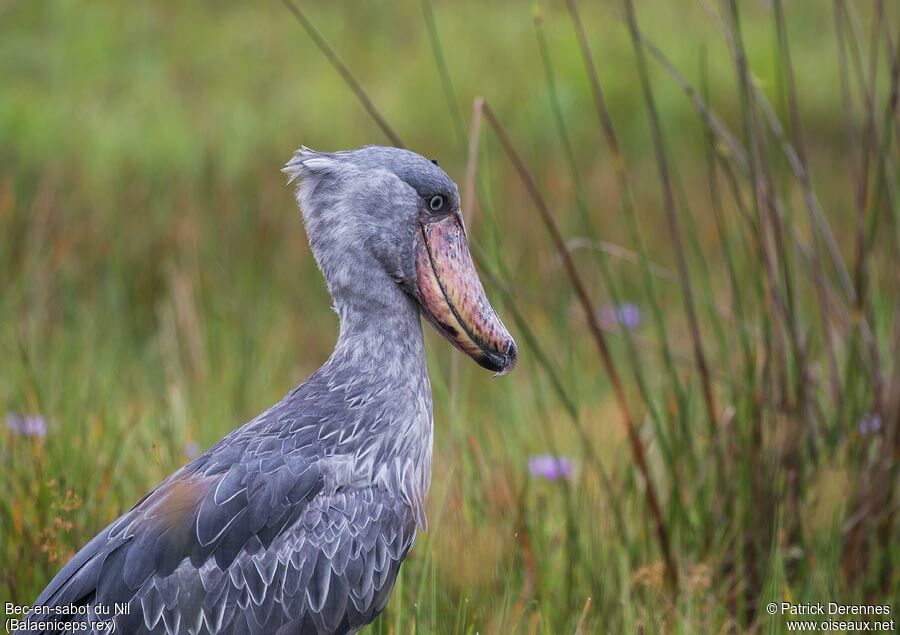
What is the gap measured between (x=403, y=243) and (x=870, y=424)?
135 cm

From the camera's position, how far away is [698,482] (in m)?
2.97

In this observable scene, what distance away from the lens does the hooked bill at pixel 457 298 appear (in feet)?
7.80

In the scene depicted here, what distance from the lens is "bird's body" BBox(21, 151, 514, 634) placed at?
7.03 ft

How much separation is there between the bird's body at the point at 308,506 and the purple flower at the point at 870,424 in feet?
3.95

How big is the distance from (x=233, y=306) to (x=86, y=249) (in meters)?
0.93

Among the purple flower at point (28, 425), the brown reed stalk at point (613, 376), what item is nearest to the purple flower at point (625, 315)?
the brown reed stalk at point (613, 376)

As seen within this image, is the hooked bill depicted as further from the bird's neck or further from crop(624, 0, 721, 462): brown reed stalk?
crop(624, 0, 721, 462): brown reed stalk

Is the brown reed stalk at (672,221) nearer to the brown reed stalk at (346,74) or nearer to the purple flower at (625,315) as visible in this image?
the purple flower at (625,315)

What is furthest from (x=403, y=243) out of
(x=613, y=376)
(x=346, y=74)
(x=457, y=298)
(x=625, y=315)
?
(x=625, y=315)

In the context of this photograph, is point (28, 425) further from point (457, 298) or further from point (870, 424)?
point (870, 424)

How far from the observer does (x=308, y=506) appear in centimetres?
223

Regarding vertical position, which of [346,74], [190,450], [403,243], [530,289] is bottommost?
[190,450]

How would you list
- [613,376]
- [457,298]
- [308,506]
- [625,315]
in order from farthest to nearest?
[625,315] < [613,376] < [457,298] < [308,506]

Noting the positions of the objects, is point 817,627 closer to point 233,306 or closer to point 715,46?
point 233,306
